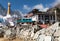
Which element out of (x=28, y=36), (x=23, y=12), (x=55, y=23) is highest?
(x=23, y=12)

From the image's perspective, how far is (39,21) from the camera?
5602 mm

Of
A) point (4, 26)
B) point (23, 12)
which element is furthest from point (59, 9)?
point (4, 26)

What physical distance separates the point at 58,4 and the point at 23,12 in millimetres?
1279

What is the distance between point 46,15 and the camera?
5.54m

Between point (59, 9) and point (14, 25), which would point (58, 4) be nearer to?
point (59, 9)

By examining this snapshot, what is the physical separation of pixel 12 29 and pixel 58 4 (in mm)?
1880

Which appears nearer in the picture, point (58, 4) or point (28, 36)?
point (28, 36)

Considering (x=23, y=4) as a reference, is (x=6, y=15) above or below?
below

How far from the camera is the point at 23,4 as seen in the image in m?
5.54

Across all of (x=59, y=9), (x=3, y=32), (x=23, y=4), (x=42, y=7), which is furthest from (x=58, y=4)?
(x=3, y=32)

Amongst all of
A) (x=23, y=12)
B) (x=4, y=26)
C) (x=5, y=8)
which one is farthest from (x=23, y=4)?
(x=4, y=26)

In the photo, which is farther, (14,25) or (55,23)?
(14,25)

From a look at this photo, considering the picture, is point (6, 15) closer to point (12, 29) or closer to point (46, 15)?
point (12, 29)

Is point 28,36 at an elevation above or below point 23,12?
below
